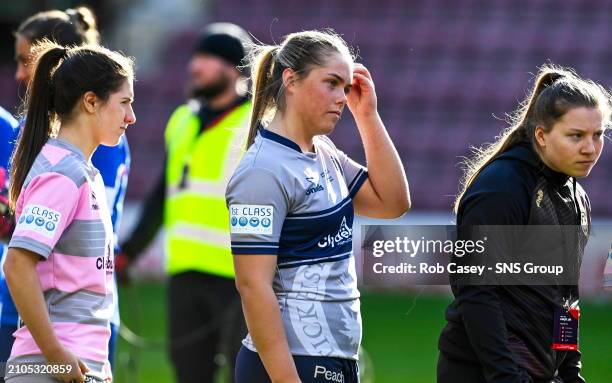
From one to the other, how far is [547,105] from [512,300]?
0.58 meters

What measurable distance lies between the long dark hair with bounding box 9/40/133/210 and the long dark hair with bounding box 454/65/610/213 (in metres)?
1.09

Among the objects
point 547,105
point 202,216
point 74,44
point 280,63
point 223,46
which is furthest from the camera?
point 223,46

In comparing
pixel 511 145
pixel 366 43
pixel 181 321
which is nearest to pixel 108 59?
pixel 511 145

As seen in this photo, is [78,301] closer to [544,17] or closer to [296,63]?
[296,63]

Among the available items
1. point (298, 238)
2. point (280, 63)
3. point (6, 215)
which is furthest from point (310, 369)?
point (6, 215)

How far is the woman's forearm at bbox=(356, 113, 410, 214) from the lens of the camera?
138 inches

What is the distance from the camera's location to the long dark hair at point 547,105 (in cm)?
339

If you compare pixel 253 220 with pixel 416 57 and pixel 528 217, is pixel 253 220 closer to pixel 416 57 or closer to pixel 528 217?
pixel 528 217

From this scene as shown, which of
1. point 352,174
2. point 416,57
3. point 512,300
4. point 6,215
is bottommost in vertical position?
point 512,300

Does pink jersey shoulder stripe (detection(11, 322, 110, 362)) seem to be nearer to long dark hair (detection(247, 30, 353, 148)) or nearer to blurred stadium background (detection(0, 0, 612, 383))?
long dark hair (detection(247, 30, 353, 148))

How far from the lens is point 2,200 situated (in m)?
3.82

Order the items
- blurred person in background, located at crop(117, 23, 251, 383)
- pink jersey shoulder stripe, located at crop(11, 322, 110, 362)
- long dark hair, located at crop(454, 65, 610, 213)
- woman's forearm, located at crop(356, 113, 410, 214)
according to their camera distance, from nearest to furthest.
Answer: pink jersey shoulder stripe, located at crop(11, 322, 110, 362), long dark hair, located at crop(454, 65, 610, 213), woman's forearm, located at crop(356, 113, 410, 214), blurred person in background, located at crop(117, 23, 251, 383)

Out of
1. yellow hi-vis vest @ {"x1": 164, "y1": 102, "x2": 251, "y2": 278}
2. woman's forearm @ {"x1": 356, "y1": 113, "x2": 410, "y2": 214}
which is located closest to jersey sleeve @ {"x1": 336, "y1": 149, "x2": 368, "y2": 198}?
woman's forearm @ {"x1": 356, "y1": 113, "x2": 410, "y2": 214}

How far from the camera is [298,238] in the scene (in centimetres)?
317
